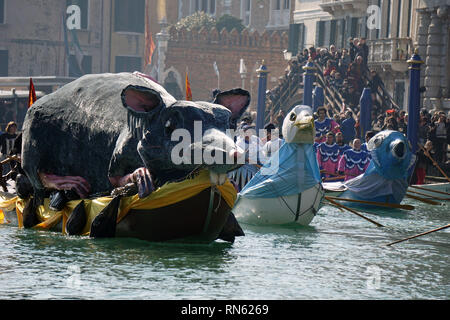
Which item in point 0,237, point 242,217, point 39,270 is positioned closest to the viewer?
point 39,270

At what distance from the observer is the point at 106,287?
10773 millimetres

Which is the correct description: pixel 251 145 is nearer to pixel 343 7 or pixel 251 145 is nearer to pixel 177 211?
pixel 177 211

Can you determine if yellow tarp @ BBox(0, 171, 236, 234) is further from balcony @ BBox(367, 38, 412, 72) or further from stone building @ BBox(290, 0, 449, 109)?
balcony @ BBox(367, 38, 412, 72)

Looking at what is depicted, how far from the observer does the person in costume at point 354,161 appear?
74.5 ft

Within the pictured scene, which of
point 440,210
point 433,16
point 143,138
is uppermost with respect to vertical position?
point 433,16

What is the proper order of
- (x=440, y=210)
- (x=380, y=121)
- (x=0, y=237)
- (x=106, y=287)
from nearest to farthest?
(x=106, y=287)
(x=0, y=237)
(x=440, y=210)
(x=380, y=121)

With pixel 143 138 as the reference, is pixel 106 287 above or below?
below

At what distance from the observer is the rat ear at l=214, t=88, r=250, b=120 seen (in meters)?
13.6

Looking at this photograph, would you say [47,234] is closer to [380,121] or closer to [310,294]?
[310,294]

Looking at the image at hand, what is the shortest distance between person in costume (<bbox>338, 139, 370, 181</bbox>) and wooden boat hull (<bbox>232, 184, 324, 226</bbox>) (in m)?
6.08

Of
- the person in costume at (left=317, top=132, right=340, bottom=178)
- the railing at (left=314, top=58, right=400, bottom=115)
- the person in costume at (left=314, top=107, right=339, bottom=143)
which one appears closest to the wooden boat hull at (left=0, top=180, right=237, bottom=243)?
the person in costume at (left=317, top=132, right=340, bottom=178)

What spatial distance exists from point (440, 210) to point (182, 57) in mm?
38920

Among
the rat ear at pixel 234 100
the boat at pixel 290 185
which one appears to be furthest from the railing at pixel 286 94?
the rat ear at pixel 234 100

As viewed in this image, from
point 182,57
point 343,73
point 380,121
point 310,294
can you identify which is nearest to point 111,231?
point 310,294
